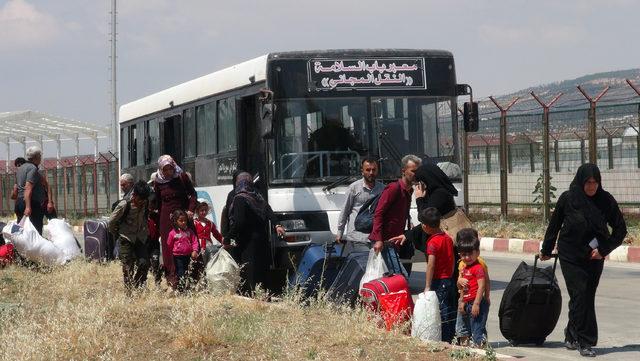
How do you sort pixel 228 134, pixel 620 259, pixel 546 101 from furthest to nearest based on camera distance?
pixel 546 101
pixel 620 259
pixel 228 134

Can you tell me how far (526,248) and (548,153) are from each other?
2.77 metres

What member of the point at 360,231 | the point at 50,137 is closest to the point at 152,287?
the point at 360,231

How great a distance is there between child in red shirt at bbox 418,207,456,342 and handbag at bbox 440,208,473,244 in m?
0.28

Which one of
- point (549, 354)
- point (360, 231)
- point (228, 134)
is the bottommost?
point (549, 354)

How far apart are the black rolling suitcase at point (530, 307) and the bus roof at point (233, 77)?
16.3ft

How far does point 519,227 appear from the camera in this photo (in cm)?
2294

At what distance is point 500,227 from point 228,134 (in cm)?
915

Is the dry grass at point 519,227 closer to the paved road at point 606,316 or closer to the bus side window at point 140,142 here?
the paved road at point 606,316

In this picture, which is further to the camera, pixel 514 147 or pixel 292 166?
pixel 514 147

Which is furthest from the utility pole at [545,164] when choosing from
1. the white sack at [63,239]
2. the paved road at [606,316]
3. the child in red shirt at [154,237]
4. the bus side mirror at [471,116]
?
the child in red shirt at [154,237]

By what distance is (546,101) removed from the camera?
Answer: 22516mm

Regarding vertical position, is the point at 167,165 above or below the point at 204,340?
above

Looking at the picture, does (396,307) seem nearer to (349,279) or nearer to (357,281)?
(357,281)

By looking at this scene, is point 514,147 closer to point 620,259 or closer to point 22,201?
point 620,259
